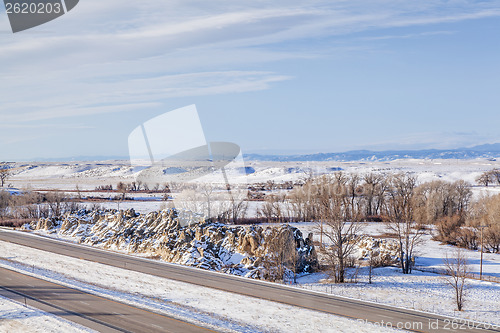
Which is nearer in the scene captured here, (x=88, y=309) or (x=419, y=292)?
(x=88, y=309)

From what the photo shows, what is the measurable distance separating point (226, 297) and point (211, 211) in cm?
5100

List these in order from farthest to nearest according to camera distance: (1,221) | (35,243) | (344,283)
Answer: (1,221)
(35,243)
(344,283)

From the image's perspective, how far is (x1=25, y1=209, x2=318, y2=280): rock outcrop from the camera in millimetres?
41469

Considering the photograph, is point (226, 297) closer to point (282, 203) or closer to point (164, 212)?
point (164, 212)

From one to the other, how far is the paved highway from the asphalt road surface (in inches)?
303

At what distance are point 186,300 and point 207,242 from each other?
16885mm

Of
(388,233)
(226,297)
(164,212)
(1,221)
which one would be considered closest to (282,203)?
(388,233)

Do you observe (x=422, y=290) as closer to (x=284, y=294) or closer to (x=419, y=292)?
(x=419, y=292)

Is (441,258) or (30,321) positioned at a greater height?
(30,321)

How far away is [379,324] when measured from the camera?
24.4 metres

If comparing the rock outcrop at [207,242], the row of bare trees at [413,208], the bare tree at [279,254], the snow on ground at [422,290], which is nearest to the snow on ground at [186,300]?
the snow on ground at [422,290]

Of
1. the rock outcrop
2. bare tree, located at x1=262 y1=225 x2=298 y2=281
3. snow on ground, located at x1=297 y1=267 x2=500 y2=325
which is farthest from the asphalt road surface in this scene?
bare tree, located at x1=262 y1=225 x2=298 y2=281

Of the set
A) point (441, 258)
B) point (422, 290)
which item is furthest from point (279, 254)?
point (441, 258)

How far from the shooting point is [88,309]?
2639cm
